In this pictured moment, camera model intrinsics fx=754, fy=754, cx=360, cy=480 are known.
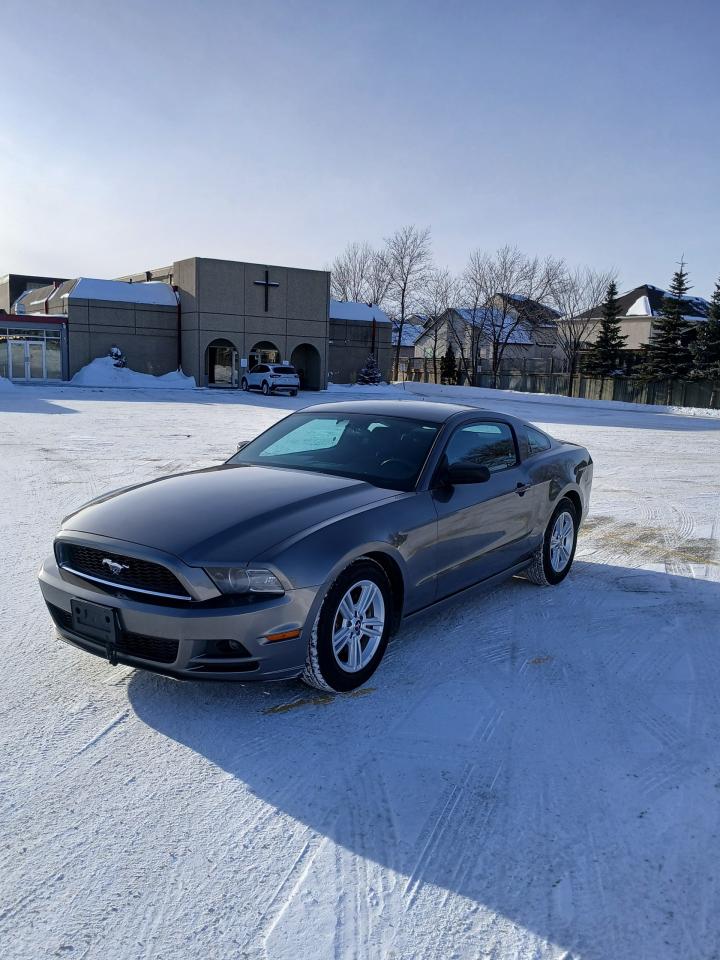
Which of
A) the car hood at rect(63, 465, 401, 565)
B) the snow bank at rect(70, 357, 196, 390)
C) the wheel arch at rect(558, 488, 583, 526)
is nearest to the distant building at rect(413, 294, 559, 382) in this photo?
the snow bank at rect(70, 357, 196, 390)

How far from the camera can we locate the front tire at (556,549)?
6.05 meters

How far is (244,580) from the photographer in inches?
143

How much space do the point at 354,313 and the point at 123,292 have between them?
1653 centimetres

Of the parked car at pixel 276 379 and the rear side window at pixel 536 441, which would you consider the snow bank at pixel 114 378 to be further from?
the rear side window at pixel 536 441

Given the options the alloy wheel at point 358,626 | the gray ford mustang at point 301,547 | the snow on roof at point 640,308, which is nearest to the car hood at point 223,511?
the gray ford mustang at point 301,547

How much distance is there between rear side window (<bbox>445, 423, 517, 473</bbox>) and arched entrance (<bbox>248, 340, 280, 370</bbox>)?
41405mm

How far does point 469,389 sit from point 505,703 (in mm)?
45771

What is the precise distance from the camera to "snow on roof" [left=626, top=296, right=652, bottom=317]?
58969 millimetres

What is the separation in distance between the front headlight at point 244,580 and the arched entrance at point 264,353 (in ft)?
142

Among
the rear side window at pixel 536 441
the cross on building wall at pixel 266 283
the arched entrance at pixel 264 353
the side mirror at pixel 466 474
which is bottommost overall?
the side mirror at pixel 466 474

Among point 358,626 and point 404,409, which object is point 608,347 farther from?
point 358,626

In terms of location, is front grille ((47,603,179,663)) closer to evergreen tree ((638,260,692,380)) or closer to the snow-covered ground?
the snow-covered ground

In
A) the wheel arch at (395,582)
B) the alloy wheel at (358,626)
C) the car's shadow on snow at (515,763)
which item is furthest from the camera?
the wheel arch at (395,582)

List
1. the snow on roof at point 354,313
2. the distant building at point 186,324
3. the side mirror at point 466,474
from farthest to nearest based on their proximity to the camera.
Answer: the snow on roof at point 354,313, the distant building at point 186,324, the side mirror at point 466,474
